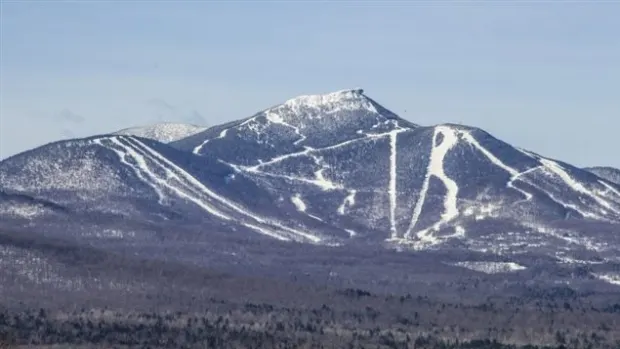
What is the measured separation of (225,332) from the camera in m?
142

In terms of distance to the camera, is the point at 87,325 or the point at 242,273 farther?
the point at 242,273

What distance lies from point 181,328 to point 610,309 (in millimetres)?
52032

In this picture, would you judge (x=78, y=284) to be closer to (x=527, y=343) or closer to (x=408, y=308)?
(x=408, y=308)

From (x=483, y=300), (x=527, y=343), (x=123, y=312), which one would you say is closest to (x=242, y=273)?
(x=483, y=300)

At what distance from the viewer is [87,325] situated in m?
141

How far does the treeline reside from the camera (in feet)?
435

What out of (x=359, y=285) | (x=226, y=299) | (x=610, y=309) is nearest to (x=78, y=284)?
(x=226, y=299)

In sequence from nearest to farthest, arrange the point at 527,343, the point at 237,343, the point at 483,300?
the point at 237,343 < the point at 527,343 < the point at 483,300

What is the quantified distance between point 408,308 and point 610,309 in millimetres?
23069

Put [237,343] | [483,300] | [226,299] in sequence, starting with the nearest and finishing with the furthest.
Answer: [237,343] → [226,299] → [483,300]

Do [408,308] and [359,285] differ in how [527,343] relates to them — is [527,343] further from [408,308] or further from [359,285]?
[359,285]

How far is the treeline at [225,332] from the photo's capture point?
13262 centimetres

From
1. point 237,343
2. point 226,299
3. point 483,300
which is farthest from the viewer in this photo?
point 483,300

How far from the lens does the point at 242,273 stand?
188375 mm
